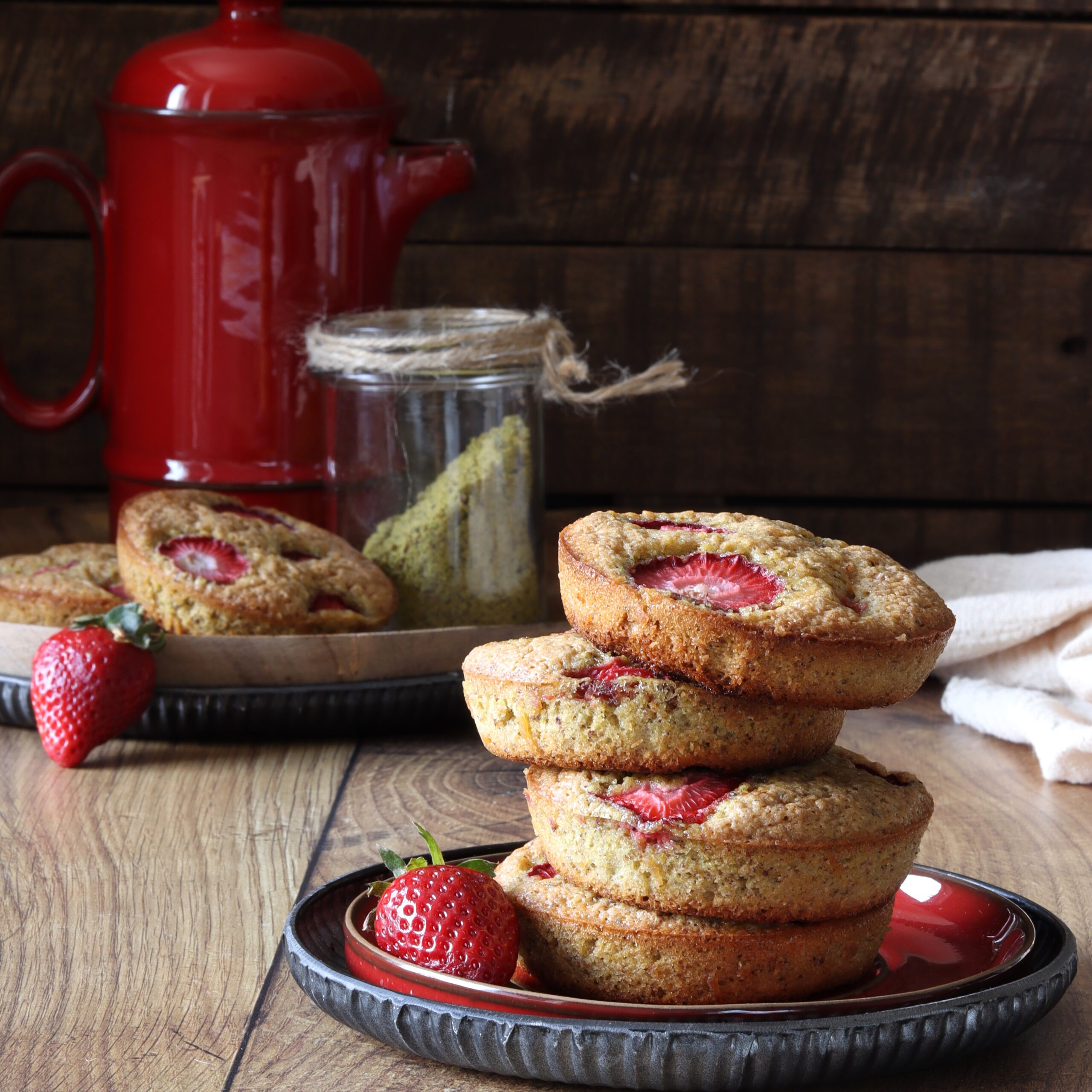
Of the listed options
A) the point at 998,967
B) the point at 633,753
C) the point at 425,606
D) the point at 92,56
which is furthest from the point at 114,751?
the point at 92,56

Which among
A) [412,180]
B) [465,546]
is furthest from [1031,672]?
[412,180]

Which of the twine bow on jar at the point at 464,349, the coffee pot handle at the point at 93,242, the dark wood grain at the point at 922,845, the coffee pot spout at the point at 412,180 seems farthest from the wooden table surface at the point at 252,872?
the coffee pot spout at the point at 412,180

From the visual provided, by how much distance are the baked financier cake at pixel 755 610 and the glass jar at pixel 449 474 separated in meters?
0.45

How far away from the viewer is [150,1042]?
579 millimetres

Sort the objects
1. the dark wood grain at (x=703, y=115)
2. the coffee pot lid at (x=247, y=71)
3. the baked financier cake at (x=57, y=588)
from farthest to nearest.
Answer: the dark wood grain at (x=703, y=115)
the coffee pot lid at (x=247, y=71)
the baked financier cake at (x=57, y=588)

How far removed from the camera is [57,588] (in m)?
1.04

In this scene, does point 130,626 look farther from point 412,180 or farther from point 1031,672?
point 1031,672

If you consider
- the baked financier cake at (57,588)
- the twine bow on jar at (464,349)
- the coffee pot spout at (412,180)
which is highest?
the coffee pot spout at (412,180)

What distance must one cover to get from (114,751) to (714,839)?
568mm

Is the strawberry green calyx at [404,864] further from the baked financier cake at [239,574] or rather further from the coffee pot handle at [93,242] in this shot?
the coffee pot handle at [93,242]

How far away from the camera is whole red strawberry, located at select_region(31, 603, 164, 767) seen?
927 mm

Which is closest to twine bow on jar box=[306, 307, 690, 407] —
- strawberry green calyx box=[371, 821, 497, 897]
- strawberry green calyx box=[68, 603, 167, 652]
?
strawberry green calyx box=[68, 603, 167, 652]

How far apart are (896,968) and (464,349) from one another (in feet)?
1.95

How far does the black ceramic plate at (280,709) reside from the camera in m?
0.98
